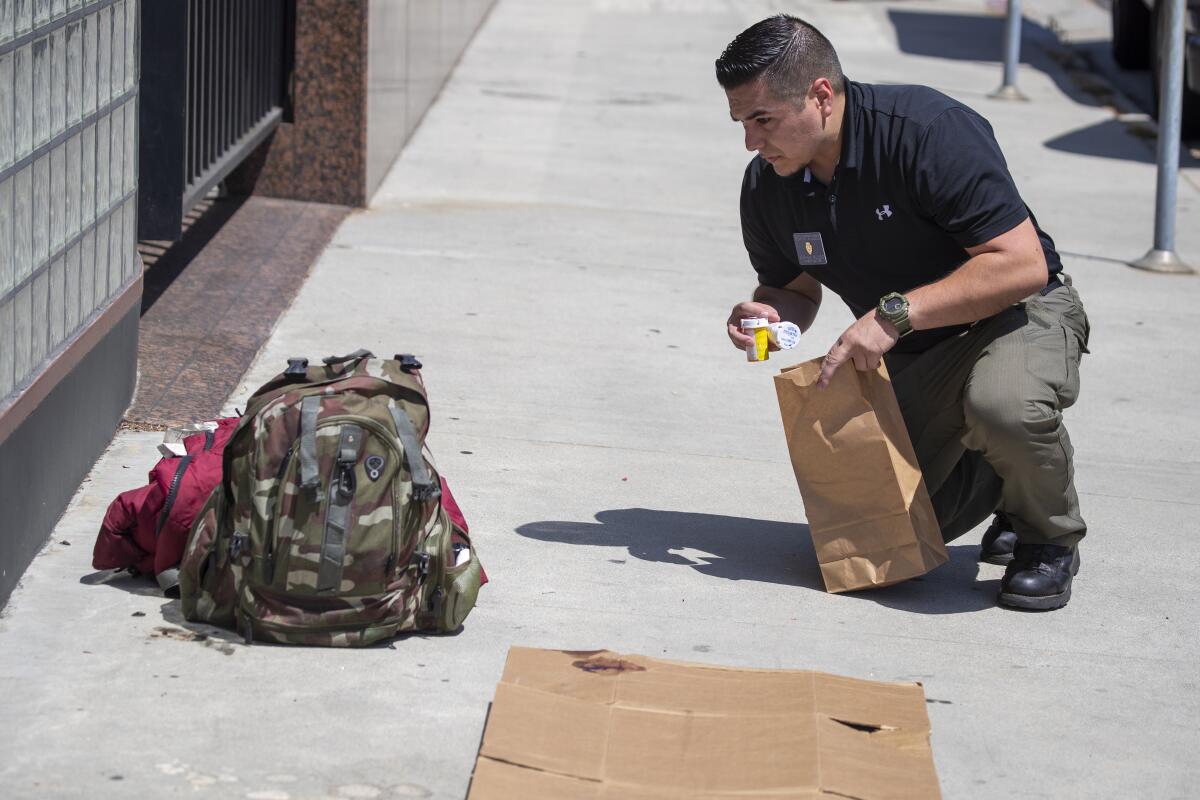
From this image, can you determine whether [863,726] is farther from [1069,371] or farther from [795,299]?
[795,299]

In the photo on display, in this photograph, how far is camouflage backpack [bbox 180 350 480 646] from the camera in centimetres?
333

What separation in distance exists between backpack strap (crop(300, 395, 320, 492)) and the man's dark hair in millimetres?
1254

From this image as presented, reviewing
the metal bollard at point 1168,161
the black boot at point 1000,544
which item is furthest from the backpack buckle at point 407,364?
the metal bollard at point 1168,161

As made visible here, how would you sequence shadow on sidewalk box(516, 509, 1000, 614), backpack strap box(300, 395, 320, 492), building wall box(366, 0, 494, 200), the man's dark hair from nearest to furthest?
backpack strap box(300, 395, 320, 492)
the man's dark hair
shadow on sidewalk box(516, 509, 1000, 614)
building wall box(366, 0, 494, 200)

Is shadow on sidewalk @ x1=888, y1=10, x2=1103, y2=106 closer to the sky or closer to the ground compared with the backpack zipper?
closer to the sky

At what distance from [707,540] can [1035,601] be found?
87 centimetres

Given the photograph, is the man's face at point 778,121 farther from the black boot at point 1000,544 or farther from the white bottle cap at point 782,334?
the black boot at point 1000,544

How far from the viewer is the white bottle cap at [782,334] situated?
4.00 metres

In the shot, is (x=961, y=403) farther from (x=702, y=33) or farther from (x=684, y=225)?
(x=702, y=33)

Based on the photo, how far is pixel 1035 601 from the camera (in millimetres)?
4043

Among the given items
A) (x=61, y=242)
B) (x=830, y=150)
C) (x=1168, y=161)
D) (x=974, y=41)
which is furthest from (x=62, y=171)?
(x=974, y=41)

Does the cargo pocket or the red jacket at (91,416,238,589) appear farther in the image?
the cargo pocket

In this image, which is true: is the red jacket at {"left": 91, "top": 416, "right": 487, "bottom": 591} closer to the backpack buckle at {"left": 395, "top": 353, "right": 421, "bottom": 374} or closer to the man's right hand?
the backpack buckle at {"left": 395, "top": 353, "right": 421, "bottom": 374}

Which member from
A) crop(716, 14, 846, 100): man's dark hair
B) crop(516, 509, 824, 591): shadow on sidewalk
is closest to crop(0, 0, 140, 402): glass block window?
crop(516, 509, 824, 591): shadow on sidewalk
